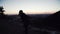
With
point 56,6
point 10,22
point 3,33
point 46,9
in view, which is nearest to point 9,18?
point 10,22

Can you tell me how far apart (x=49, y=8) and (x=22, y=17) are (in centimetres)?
32

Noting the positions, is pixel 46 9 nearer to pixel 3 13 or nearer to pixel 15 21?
pixel 15 21

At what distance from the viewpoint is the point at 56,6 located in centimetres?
123

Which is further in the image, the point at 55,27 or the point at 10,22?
the point at 10,22

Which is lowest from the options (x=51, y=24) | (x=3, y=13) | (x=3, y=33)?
(x=3, y=33)

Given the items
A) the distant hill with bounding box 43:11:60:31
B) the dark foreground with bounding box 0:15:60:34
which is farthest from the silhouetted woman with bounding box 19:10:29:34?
the distant hill with bounding box 43:11:60:31

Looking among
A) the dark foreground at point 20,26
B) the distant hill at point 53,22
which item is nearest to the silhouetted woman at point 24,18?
the dark foreground at point 20,26

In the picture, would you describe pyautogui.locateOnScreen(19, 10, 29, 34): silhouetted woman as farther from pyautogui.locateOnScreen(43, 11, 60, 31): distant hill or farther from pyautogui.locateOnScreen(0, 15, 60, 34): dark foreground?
pyautogui.locateOnScreen(43, 11, 60, 31): distant hill

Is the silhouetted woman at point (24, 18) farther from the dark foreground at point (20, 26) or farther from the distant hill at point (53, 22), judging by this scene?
the distant hill at point (53, 22)

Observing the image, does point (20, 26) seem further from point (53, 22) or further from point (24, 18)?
point (53, 22)

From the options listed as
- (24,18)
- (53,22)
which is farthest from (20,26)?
(53,22)

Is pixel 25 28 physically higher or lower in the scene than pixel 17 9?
lower

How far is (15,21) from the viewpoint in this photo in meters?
1.25

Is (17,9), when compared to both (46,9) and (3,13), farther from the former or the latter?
(46,9)
